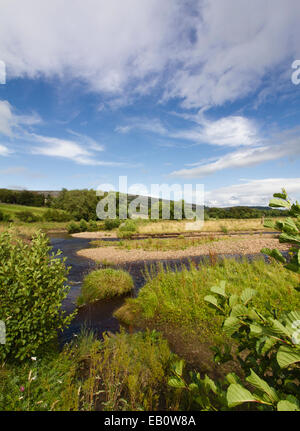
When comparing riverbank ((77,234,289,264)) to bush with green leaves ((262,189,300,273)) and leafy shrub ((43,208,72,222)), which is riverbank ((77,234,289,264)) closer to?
bush with green leaves ((262,189,300,273))

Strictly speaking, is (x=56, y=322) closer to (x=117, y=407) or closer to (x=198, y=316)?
(x=117, y=407)

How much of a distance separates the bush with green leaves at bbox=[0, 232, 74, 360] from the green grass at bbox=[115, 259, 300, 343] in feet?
11.1

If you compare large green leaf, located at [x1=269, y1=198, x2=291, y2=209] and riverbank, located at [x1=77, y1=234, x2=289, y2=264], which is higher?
large green leaf, located at [x1=269, y1=198, x2=291, y2=209]

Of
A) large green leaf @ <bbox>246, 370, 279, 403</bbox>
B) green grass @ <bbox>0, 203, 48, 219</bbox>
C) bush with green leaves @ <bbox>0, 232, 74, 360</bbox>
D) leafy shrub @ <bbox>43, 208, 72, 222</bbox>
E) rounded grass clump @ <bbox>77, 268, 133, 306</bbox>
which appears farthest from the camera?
green grass @ <bbox>0, 203, 48, 219</bbox>

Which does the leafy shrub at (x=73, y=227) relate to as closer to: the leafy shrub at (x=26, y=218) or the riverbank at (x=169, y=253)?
the leafy shrub at (x=26, y=218)

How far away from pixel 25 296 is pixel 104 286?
5.62 m

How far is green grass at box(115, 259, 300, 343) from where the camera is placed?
544 cm

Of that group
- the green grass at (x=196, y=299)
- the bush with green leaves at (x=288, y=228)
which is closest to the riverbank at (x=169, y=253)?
the green grass at (x=196, y=299)

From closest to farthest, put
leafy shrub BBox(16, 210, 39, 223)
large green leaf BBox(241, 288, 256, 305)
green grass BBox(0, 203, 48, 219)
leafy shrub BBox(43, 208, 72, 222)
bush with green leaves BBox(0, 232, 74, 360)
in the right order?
large green leaf BBox(241, 288, 256, 305) → bush with green leaves BBox(0, 232, 74, 360) → leafy shrub BBox(16, 210, 39, 223) → leafy shrub BBox(43, 208, 72, 222) → green grass BBox(0, 203, 48, 219)

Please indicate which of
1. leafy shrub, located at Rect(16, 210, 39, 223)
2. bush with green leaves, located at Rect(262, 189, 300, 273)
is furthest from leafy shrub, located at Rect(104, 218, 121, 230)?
bush with green leaves, located at Rect(262, 189, 300, 273)

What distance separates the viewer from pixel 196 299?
626cm

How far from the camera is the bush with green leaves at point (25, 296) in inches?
127

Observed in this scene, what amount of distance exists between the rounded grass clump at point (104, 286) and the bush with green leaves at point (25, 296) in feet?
15.0
